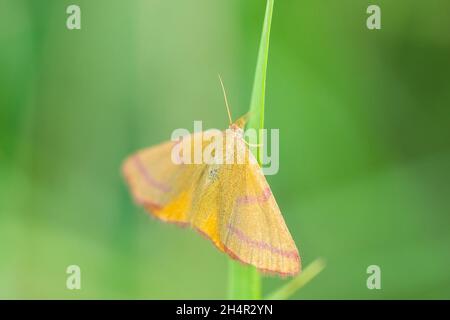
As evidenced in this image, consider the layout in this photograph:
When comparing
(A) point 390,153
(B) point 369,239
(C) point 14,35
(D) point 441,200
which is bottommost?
(B) point 369,239

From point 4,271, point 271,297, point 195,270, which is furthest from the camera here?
point 195,270

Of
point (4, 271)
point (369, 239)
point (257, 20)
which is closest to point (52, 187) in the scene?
point (4, 271)

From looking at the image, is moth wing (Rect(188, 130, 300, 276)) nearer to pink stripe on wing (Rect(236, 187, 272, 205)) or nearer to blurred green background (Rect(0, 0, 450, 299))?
pink stripe on wing (Rect(236, 187, 272, 205))

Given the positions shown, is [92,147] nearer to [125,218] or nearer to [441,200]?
[125,218]

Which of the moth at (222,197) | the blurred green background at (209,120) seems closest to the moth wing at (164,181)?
the moth at (222,197)

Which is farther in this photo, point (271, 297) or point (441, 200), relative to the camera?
point (441, 200)

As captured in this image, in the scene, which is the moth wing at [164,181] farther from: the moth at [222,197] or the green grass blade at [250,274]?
the green grass blade at [250,274]

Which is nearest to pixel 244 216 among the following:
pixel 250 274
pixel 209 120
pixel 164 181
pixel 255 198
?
pixel 255 198
